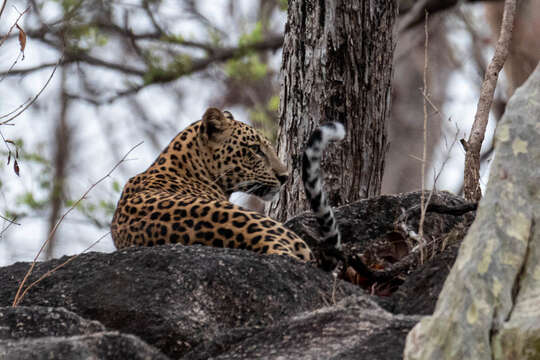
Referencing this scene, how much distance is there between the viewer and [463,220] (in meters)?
5.49

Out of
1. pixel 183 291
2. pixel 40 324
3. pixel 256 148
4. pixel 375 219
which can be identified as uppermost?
pixel 256 148

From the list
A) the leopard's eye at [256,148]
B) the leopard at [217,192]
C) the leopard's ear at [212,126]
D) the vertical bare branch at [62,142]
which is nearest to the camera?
the leopard at [217,192]

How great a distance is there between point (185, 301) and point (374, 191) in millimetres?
3332


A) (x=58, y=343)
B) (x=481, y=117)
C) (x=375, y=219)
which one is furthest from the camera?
(x=375, y=219)

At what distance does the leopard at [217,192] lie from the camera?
4421 millimetres

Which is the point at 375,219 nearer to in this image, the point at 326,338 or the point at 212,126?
the point at 212,126

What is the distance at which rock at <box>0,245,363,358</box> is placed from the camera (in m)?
3.74

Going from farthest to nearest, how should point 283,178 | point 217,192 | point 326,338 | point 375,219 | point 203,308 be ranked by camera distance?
point 283,178, point 217,192, point 375,219, point 203,308, point 326,338

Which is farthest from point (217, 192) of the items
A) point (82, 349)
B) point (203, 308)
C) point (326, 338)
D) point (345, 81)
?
point (82, 349)

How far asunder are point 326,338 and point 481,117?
114 inches

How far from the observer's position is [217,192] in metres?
6.66

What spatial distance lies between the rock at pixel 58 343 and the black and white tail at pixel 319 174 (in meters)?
1.20

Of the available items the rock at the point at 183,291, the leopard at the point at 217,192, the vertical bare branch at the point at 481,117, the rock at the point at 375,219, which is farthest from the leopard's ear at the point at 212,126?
the rock at the point at 183,291

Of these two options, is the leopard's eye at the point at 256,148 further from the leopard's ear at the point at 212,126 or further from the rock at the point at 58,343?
the rock at the point at 58,343
